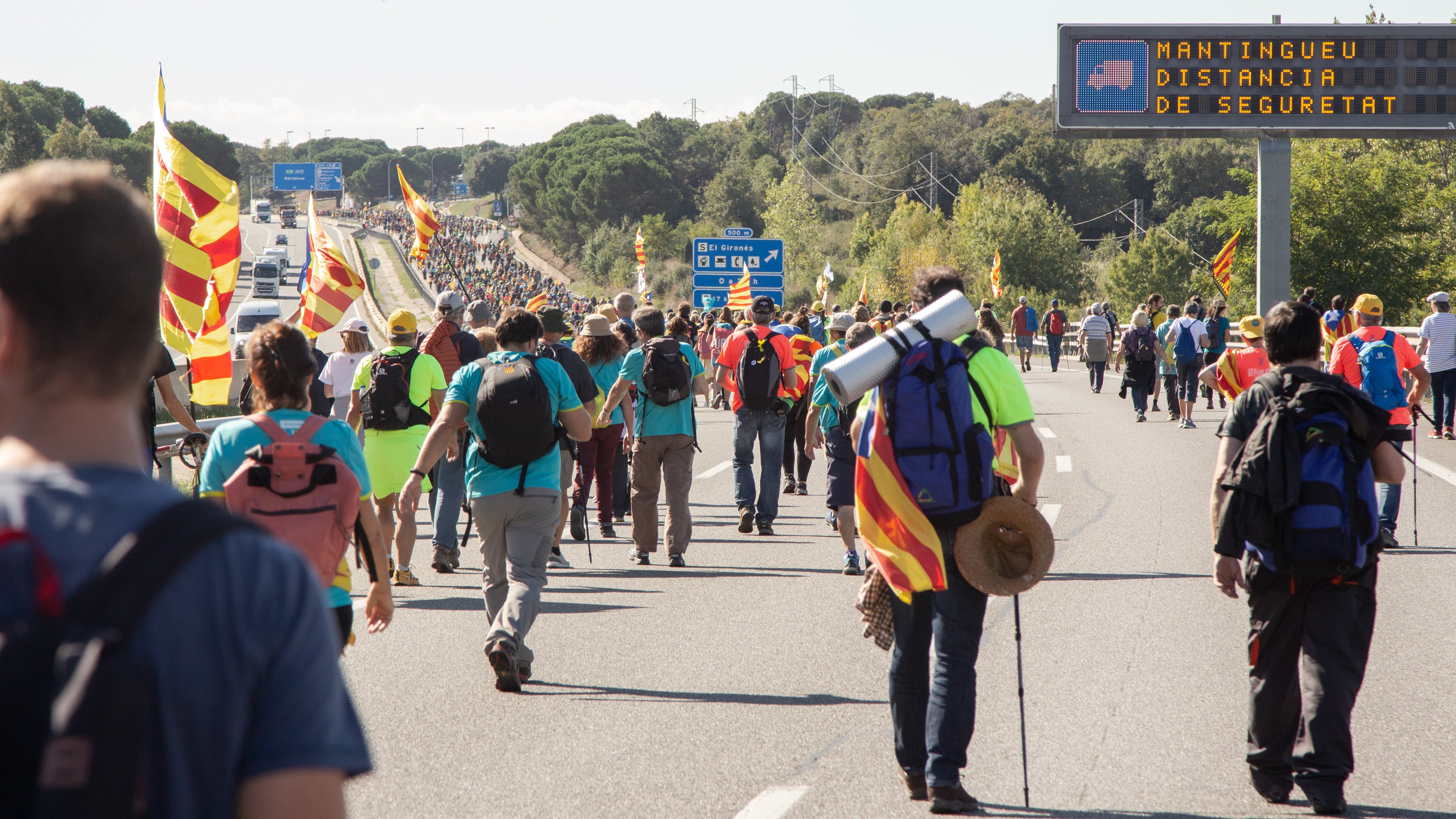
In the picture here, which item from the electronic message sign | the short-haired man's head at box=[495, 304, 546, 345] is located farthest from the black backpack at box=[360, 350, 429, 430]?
the electronic message sign

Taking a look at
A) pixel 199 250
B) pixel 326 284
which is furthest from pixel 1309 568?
pixel 326 284

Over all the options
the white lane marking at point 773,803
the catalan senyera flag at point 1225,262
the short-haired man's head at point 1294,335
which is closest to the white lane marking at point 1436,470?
the short-haired man's head at point 1294,335

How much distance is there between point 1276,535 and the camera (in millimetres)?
4867

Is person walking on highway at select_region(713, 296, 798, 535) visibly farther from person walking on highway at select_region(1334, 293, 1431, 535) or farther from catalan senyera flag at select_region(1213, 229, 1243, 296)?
catalan senyera flag at select_region(1213, 229, 1243, 296)

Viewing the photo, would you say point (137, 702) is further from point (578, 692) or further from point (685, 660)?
point (685, 660)

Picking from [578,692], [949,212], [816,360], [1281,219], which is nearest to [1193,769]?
[578,692]

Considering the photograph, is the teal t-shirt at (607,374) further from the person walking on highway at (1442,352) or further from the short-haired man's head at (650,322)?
the person walking on highway at (1442,352)

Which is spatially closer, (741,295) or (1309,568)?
(1309,568)

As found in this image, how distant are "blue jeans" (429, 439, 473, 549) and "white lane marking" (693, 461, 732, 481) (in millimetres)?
5956

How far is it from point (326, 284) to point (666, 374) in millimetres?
7434

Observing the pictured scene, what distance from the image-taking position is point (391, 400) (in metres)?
9.05

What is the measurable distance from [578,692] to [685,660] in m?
0.80

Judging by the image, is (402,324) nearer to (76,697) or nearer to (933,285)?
(933,285)

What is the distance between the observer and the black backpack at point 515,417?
6820mm
